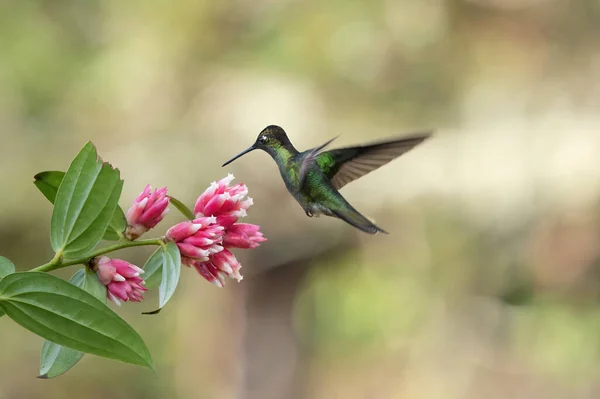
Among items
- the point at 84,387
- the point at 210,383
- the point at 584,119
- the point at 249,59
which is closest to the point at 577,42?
the point at 584,119

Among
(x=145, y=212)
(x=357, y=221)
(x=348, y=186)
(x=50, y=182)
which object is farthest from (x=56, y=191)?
(x=348, y=186)

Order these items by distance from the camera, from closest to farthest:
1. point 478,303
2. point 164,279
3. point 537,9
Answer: point 164,279 < point 478,303 < point 537,9

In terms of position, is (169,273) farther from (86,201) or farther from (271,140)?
(271,140)

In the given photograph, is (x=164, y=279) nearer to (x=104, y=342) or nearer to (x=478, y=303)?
(x=104, y=342)

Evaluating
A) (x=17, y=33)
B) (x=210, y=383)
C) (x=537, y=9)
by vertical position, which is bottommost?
(x=210, y=383)

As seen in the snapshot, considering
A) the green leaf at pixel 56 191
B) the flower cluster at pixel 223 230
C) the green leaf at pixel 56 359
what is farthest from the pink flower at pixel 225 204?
the green leaf at pixel 56 359

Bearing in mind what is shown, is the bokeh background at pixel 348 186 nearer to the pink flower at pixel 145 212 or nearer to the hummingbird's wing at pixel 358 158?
the hummingbird's wing at pixel 358 158

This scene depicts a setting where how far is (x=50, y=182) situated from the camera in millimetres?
974

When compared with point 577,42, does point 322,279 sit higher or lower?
lower

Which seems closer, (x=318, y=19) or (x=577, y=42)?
(x=318, y=19)

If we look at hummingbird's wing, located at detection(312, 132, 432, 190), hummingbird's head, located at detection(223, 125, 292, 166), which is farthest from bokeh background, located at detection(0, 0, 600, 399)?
hummingbird's head, located at detection(223, 125, 292, 166)

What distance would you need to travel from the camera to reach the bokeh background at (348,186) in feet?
11.3

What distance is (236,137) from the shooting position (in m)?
3.71

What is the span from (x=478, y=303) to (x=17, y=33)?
2932 mm
